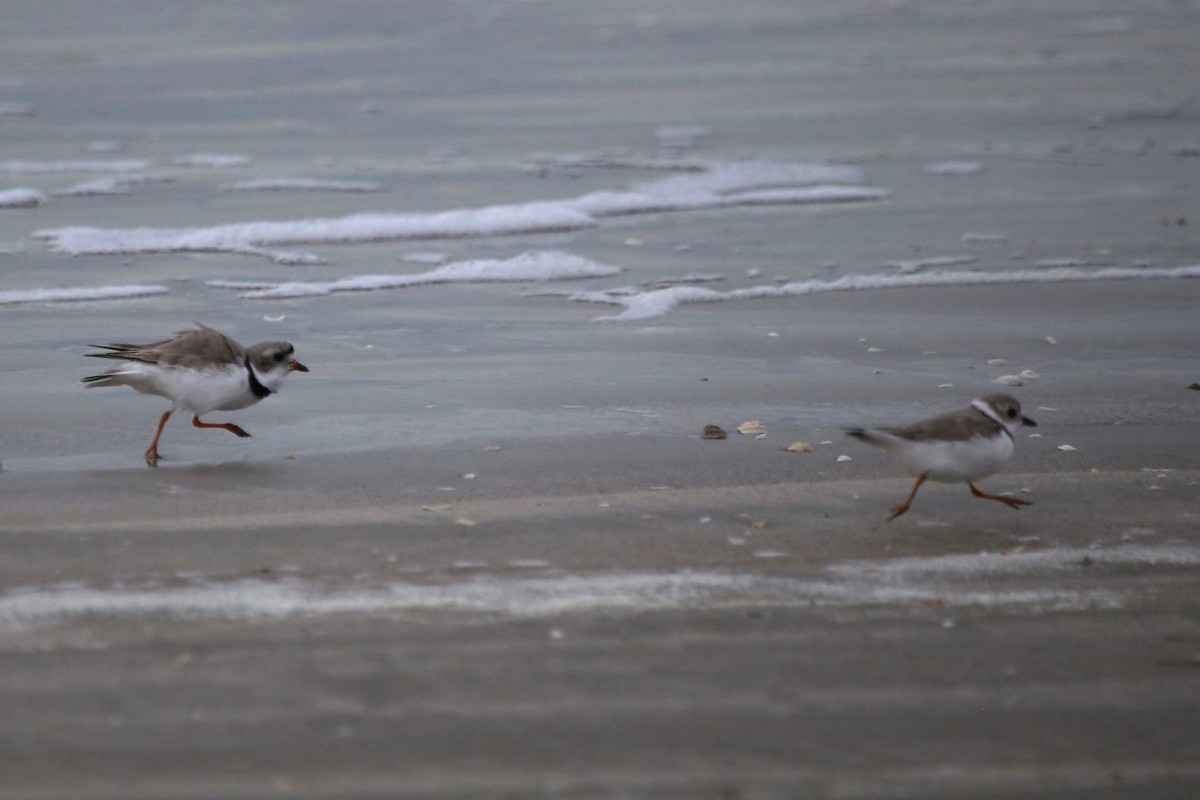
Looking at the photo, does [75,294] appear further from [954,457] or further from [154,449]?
[954,457]

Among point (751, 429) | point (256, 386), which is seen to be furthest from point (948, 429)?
point (256, 386)

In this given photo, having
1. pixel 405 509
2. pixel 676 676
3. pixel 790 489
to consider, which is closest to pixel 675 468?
pixel 790 489

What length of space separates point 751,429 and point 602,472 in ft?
2.45

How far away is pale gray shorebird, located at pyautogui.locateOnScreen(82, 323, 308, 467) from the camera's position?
5560 mm

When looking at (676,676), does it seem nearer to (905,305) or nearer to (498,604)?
(498,604)

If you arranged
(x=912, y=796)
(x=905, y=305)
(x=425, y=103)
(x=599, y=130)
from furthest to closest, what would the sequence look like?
1. (x=425, y=103)
2. (x=599, y=130)
3. (x=905, y=305)
4. (x=912, y=796)

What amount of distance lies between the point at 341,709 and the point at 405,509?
1.55 metres

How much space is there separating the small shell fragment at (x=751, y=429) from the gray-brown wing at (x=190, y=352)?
1.83 meters

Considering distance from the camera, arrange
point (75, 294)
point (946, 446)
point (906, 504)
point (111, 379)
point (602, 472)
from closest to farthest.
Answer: point (946, 446), point (906, 504), point (602, 472), point (111, 379), point (75, 294)

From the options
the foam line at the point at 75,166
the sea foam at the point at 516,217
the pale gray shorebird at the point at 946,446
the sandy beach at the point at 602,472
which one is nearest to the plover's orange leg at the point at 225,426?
the sandy beach at the point at 602,472

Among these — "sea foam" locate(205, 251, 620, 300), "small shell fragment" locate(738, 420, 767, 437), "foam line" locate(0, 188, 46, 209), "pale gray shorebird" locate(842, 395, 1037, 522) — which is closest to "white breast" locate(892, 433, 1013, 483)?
"pale gray shorebird" locate(842, 395, 1037, 522)

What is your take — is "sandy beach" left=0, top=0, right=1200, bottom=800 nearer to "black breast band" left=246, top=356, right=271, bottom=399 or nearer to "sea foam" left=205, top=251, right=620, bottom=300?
"sea foam" left=205, top=251, right=620, bottom=300

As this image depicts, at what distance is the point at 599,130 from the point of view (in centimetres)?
1407

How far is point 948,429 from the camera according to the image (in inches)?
192
